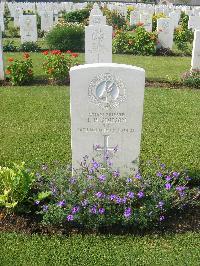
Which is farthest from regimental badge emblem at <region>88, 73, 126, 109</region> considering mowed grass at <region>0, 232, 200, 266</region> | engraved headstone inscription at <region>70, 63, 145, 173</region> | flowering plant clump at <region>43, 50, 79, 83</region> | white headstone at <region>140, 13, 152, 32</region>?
white headstone at <region>140, 13, 152, 32</region>

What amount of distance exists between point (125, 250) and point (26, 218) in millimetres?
1186

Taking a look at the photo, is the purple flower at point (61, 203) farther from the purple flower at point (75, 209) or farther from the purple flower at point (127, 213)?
the purple flower at point (127, 213)

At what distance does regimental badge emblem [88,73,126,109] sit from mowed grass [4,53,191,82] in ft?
20.9

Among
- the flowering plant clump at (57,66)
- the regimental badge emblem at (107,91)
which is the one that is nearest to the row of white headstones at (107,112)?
the regimental badge emblem at (107,91)

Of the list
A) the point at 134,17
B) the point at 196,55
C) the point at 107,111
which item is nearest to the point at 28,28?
the point at 134,17

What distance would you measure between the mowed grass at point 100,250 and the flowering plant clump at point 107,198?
184 millimetres

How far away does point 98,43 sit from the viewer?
10695mm

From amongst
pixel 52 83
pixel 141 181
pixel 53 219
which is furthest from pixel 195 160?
pixel 52 83

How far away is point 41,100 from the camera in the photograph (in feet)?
29.1

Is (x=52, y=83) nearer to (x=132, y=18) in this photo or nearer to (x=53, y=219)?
(x=53, y=219)

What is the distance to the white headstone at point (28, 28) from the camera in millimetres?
16828

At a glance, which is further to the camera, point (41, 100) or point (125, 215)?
point (41, 100)

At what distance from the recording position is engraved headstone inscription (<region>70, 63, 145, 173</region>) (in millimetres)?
4352

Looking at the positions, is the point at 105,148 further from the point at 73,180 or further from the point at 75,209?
the point at 75,209
